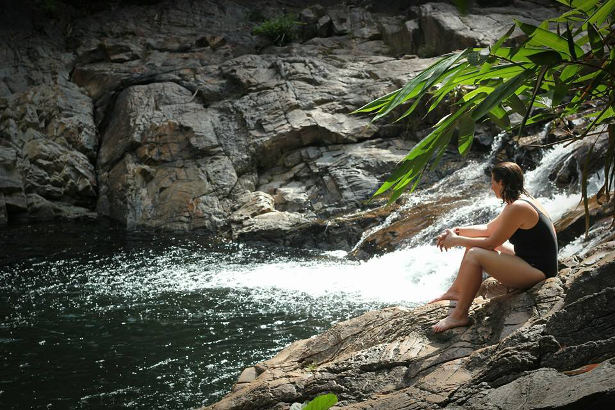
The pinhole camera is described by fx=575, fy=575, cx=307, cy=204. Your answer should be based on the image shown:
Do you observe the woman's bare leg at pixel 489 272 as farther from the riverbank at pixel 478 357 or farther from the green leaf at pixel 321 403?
the green leaf at pixel 321 403

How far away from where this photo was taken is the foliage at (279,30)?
742 inches

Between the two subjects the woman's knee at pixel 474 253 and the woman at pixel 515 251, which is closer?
the woman at pixel 515 251

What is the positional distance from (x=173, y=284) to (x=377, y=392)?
6.60 m

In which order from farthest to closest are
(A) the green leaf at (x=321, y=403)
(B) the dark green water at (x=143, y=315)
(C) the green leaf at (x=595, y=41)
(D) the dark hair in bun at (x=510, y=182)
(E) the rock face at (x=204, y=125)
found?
(E) the rock face at (x=204, y=125) → (B) the dark green water at (x=143, y=315) → (D) the dark hair in bun at (x=510, y=182) → (A) the green leaf at (x=321, y=403) → (C) the green leaf at (x=595, y=41)

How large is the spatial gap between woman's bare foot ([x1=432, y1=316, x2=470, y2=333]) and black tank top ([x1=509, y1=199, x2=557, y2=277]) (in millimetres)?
607

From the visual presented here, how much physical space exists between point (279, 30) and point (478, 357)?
1715cm

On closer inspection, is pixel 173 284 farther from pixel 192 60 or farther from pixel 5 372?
pixel 192 60

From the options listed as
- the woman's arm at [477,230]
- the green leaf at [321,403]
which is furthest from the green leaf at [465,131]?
the woman's arm at [477,230]

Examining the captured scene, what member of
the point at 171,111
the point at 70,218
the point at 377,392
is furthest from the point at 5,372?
the point at 171,111

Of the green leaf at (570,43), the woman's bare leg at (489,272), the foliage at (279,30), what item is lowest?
the woman's bare leg at (489,272)

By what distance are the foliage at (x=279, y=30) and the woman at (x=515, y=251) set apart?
15.9 meters

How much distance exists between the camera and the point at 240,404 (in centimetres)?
412

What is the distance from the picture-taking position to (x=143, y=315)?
810 cm

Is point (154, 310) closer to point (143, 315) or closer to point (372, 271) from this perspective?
point (143, 315)
